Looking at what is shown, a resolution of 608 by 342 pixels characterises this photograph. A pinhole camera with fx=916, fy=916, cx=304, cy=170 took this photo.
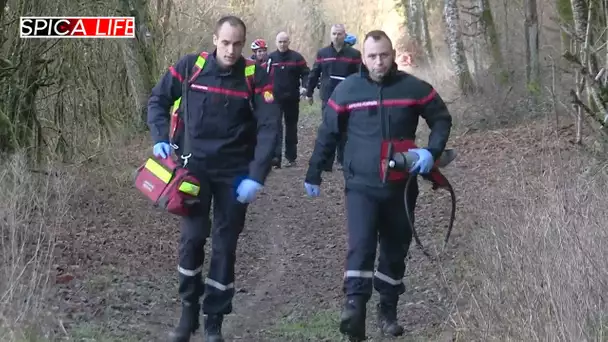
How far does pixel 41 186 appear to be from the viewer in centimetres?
899

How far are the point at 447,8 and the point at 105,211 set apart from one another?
11.3 m

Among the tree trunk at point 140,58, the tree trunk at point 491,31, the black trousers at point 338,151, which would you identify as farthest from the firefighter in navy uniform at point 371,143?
the tree trunk at point 491,31

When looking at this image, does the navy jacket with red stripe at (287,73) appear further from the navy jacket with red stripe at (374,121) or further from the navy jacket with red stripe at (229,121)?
the navy jacket with red stripe at (229,121)

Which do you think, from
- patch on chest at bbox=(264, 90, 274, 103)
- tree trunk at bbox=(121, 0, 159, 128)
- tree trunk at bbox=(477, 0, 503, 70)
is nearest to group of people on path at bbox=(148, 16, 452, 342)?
patch on chest at bbox=(264, 90, 274, 103)

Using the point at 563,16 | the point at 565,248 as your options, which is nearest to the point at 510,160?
the point at 563,16

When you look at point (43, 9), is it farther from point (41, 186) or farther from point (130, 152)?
point (130, 152)

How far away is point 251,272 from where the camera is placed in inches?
355

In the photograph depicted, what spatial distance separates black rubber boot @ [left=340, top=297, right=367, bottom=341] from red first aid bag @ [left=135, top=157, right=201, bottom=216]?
1221 mm

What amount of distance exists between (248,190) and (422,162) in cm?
113

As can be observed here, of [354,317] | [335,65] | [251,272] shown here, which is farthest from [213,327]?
[335,65]

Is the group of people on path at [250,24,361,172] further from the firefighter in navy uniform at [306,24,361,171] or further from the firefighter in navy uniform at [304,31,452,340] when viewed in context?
the firefighter in navy uniform at [304,31,452,340]

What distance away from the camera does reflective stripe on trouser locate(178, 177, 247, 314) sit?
6.05 metres

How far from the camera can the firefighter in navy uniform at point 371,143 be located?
6.02 meters

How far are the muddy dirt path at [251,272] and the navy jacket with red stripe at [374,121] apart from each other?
2.88 feet
